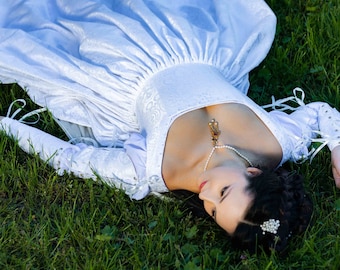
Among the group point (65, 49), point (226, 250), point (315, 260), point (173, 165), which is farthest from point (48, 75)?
point (315, 260)

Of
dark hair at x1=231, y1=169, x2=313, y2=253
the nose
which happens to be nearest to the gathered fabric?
the nose

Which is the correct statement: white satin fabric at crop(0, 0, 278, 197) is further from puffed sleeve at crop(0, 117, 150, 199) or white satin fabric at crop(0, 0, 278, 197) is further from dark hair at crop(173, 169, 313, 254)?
dark hair at crop(173, 169, 313, 254)

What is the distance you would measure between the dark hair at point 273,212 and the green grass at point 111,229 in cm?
5

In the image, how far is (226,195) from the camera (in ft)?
10.8

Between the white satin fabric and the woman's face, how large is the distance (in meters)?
0.27

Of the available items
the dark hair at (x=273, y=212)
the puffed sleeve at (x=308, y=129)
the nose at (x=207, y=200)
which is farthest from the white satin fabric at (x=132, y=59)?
the dark hair at (x=273, y=212)

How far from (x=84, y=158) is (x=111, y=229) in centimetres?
44

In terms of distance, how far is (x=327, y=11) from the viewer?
4.59 m

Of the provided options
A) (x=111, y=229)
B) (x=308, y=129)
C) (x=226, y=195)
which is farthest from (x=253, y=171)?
(x=111, y=229)

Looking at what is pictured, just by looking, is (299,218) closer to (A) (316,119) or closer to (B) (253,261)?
(B) (253,261)

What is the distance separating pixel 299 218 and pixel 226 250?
0.33 metres

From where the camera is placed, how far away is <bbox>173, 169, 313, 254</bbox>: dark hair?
10.6ft

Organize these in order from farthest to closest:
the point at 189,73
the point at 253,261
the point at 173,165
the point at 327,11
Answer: the point at 327,11
the point at 189,73
the point at 173,165
the point at 253,261

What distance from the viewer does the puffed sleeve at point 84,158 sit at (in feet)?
11.8
